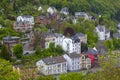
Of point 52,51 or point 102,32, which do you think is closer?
point 52,51

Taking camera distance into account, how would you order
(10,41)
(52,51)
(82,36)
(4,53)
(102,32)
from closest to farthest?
(4,53), (10,41), (52,51), (82,36), (102,32)

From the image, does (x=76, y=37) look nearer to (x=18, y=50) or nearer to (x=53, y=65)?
(x=53, y=65)

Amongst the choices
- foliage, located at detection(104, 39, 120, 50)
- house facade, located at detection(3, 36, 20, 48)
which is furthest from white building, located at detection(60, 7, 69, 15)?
house facade, located at detection(3, 36, 20, 48)

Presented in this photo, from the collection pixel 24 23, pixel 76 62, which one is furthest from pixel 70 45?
pixel 24 23

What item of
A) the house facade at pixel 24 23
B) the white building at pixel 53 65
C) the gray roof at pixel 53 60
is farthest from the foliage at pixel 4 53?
the house facade at pixel 24 23

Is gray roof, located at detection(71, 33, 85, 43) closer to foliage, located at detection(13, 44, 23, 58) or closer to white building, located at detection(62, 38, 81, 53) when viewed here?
white building, located at detection(62, 38, 81, 53)

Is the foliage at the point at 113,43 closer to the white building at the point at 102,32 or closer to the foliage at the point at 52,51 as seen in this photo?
the white building at the point at 102,32
